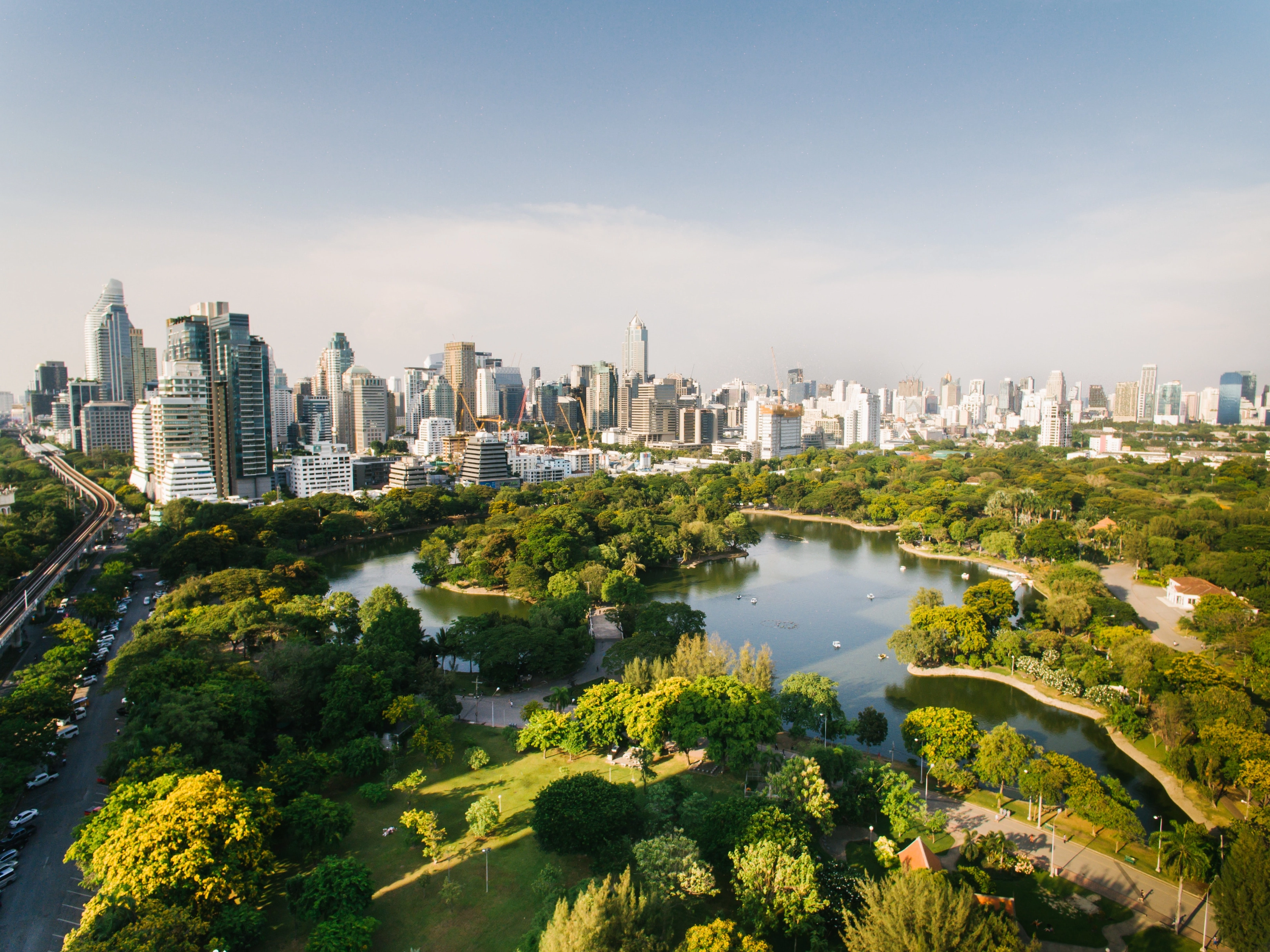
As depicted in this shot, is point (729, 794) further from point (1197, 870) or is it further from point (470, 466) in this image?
point (470, 466)

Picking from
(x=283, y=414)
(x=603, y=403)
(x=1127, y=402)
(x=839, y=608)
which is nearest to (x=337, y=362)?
(x=283, y=414)

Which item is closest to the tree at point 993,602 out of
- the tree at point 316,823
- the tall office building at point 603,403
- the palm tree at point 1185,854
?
the palm tree at point 1185,854

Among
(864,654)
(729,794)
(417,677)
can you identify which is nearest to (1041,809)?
(729,794)

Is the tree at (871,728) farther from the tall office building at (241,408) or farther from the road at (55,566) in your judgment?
the tall office building at (241,408)

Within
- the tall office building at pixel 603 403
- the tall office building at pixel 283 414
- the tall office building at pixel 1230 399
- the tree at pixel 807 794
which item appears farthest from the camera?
the tall office building at pixel 603 403

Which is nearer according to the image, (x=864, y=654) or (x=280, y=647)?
(x=280, y=647)

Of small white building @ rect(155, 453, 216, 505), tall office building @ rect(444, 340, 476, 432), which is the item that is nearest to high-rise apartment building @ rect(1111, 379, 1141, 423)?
tall office building @ rect(444, 340, 476, 432)

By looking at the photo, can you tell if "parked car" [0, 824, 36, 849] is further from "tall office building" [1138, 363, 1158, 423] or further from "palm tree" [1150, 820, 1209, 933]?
"tall office building" [1138, 363, 1158, 423]
